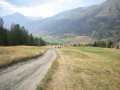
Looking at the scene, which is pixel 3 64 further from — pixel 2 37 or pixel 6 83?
pixel 2 37

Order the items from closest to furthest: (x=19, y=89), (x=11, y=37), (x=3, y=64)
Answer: (x=19, y=89) < (x=3, y=64) < (x=11, y=37)

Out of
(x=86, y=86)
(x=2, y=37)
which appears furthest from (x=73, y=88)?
(x=2, y=37)

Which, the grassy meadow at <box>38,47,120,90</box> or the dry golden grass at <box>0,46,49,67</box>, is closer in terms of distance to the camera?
the grassy meadow at <box>38,47,120,90</box>

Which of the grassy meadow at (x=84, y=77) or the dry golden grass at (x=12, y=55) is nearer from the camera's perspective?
the grassy meadow at (x=84, y=77)

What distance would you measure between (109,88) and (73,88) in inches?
165

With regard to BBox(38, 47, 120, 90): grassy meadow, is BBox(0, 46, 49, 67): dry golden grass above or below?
above

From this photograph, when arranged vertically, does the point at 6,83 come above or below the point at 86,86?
above

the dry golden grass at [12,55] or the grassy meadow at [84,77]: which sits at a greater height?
the dry golden grass at [12,55]

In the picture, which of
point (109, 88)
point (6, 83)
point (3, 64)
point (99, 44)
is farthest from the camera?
point (99, 44)

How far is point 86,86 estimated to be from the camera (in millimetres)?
9633

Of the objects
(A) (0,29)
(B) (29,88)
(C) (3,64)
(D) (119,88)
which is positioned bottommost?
(D) (119,88)

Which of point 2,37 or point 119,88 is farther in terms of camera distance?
point 2,37

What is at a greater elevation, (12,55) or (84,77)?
(12,55)

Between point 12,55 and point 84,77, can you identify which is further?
point 12,55
